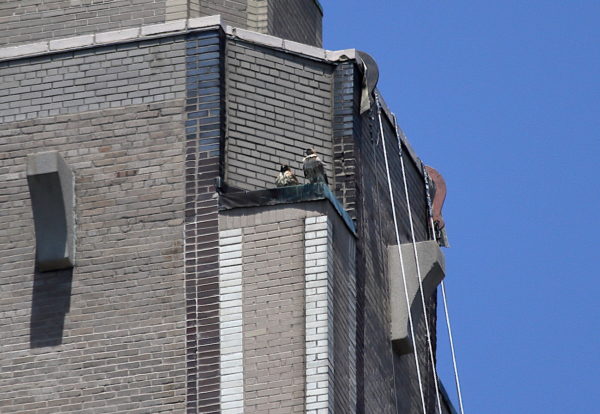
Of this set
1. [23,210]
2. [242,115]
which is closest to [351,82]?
[242,115]

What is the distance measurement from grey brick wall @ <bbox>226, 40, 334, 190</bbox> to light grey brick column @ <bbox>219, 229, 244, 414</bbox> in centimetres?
123

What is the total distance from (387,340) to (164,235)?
3.99m

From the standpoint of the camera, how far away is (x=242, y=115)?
1651 inches

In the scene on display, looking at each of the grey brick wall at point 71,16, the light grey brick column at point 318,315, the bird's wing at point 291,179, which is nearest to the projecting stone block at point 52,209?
the grey brick wall at point 71,16

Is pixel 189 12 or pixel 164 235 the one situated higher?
pixel 189 12

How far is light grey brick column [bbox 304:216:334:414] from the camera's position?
128 feet

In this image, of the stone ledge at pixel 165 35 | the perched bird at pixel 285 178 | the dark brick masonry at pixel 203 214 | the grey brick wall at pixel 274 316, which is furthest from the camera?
the stone ledge at pixel 165 35

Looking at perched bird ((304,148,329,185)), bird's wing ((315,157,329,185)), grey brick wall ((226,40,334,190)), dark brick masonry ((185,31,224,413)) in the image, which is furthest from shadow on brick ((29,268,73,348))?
bird's wing ((315,157,329,185))

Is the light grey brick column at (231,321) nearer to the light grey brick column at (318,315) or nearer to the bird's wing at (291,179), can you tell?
the light grey brick column at (318,315)

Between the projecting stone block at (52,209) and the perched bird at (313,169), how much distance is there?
3290 millimetres

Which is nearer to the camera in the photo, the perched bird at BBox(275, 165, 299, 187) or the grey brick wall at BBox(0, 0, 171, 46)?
the perched bird at BBox(275, 165, 299, 187)

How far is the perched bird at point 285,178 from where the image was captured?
41062 millimetres

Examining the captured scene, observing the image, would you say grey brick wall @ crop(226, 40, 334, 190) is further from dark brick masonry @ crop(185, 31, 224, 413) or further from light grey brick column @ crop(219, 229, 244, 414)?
light grey brick column @ crop(219, 229, 244, 414)

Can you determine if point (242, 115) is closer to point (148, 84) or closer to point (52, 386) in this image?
point (148, 84)
